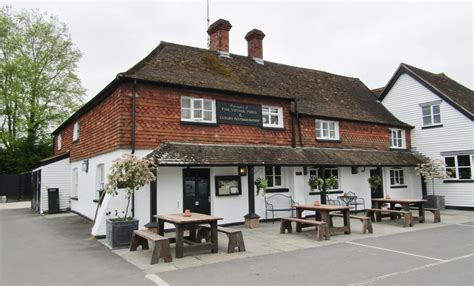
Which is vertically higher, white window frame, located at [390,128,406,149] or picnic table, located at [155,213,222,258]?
white window frame, located at [390,128,406,149]

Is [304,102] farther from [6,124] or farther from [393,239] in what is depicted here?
[6,124]

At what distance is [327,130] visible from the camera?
15805mm

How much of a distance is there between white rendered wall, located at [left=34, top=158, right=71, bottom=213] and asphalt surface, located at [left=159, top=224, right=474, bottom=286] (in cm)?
1253

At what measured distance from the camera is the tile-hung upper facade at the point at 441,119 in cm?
1689

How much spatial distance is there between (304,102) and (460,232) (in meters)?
7.80

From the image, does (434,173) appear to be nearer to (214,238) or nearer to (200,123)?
(200,123)

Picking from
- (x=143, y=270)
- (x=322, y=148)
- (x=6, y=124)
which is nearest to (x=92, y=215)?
(x=143, y=270)

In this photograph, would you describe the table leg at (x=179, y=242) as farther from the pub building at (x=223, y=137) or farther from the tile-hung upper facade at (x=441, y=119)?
the tile-hung upper facade at (x=441, y=119)

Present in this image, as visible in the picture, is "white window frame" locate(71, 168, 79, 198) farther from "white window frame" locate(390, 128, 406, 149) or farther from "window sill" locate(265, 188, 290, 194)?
"white window frame" locate(390, 128, 406, 149)

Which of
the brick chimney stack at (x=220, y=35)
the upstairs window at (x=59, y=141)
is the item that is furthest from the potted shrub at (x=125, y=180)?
the upstairs window at (x=59, y=141)

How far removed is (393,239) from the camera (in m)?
9.63

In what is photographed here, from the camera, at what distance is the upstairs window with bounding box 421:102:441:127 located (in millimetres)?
18197

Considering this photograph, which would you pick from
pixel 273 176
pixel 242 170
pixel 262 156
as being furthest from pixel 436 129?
pixel 242 170

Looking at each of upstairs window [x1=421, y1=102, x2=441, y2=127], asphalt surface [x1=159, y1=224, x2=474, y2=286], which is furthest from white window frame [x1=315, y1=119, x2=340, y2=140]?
asphalt surface [x1=159, y1=224, x2=474, y2=286]
